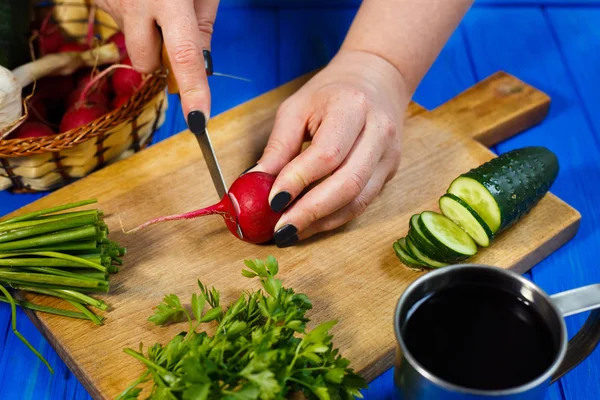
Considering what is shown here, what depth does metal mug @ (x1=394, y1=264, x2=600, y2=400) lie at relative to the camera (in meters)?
1.07

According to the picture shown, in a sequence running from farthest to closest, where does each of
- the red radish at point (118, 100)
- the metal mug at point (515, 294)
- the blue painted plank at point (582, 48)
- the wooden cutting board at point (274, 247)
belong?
the blue painted plank at point (582, 48)
the red radish at point (118, 100)
the wooden cutting board at point (274, 247)
the metal mug at point (515, 294)

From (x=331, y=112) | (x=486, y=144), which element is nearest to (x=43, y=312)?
(x=331, y=112)

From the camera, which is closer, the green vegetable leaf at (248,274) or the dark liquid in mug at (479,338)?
the dark liquid in mug at (479,338)

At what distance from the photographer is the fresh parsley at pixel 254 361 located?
3.80ft

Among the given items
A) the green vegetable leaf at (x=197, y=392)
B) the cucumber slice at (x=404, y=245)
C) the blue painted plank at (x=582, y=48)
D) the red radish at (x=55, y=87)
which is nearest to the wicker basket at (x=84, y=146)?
the red radish at (x=55, y=87)

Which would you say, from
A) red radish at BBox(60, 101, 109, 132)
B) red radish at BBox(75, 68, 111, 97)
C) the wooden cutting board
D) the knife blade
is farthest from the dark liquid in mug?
red radish at BBox(75, 68, 111, 97)

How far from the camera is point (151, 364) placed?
1.25 meters

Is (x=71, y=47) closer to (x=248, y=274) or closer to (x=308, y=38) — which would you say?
(x=308, y=38)

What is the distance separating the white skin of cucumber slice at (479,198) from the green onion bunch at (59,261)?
0.79 m

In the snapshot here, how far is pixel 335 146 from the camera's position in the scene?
165cm

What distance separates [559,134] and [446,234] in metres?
0.81

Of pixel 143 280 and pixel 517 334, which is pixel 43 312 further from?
pixel 517 334

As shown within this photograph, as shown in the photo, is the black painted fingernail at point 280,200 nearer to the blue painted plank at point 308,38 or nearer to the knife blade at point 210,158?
the knife blade at point 210,158

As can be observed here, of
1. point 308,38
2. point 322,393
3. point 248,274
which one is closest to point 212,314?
point 248,274
